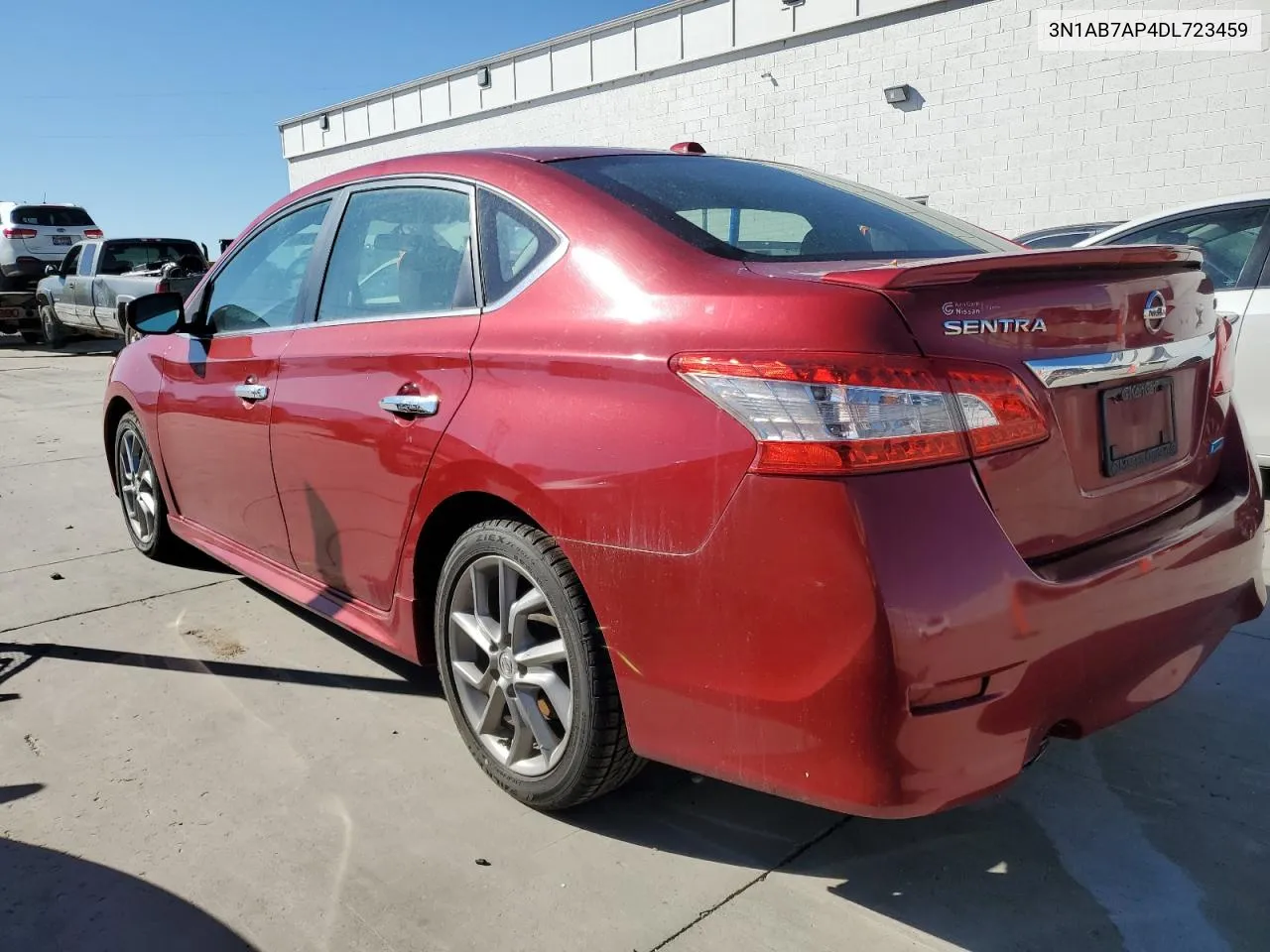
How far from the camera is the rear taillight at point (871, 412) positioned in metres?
1.82

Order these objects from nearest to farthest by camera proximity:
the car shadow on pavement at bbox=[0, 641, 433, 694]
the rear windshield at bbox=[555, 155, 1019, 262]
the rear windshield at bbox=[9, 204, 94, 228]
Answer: the rear windshield at bbox=[555, 155, 1019, 262], the car shadow on pavement at bbox=[0, 641, 433, 694], the rear windshield at bbox=[9, 204, 94, 228]

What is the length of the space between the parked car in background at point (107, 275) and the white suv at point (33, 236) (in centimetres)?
339

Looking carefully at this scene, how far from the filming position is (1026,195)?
11.5 meters

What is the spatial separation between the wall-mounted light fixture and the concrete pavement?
10.3 metres

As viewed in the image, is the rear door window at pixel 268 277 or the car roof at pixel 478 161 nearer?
the car roof at pixel 478 161

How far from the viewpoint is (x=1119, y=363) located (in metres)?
2.12

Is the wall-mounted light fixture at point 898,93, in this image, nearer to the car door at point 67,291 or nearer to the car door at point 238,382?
the car door at point 238,382

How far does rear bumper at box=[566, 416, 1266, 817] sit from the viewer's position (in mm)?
1800

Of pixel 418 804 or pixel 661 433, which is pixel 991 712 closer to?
pixel 661 433

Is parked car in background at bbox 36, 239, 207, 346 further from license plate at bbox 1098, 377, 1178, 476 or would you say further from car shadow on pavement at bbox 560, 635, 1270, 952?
license plate at bbox 1098, 377, 1178, 476

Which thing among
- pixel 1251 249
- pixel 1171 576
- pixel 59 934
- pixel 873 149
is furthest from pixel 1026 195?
pixel 59 934

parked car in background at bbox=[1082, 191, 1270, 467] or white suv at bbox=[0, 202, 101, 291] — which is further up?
white suv at bbox=[0, 202, 101, 291]

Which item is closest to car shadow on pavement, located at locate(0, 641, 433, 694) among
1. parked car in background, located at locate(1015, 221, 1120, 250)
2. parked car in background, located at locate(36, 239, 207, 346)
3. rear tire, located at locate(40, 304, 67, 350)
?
parked car in background, located at locate(1015, 221, 1120, 250)

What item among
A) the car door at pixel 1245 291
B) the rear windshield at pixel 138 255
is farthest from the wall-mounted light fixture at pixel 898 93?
the rear windshield at pixel 138 255
